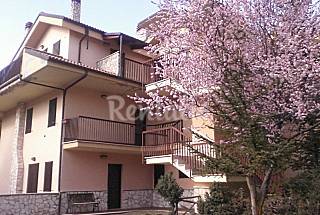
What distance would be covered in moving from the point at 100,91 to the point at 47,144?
10.9ft

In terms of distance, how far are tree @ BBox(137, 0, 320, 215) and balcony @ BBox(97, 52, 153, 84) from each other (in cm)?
758

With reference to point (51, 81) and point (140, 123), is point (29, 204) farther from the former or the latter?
point (140, 123)

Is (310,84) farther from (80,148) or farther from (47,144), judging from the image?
(47,144)

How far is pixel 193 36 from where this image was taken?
759 centimetres

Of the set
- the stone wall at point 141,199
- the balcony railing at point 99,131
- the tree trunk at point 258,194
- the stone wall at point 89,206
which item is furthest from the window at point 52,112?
the tree trunk at point 258,194

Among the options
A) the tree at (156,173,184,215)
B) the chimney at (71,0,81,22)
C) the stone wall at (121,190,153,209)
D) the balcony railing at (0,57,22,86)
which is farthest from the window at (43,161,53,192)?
the chimney at (71,0,81,22)

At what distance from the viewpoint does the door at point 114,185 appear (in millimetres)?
15234

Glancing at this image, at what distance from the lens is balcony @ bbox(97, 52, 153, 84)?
604 inches

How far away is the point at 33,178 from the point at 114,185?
3866 mm

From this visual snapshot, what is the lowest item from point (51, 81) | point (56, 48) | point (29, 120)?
point (29, 120)

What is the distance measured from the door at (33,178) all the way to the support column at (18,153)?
2.70 feet

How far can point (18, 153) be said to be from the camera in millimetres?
17703

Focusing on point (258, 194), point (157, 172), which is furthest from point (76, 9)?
point (258, 194)

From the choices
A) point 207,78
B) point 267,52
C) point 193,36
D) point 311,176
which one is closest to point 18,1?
point 193,36
